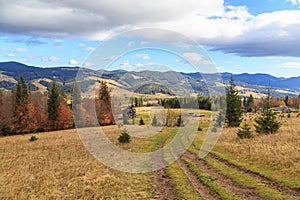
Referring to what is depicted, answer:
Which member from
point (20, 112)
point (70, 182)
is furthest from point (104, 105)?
point (70, 182)

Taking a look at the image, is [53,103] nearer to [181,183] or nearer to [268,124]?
[268,124]

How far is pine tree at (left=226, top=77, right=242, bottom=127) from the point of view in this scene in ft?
160

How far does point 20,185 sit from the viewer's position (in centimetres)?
1593

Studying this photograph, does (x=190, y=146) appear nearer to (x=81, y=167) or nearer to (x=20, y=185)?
(x=81, y=167)

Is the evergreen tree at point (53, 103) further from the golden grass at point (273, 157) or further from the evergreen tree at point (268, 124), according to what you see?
the evergreen tree at point (268, 124)

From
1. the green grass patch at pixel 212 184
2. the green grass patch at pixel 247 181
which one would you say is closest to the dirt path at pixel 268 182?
the green grass patch at pixel 247 181

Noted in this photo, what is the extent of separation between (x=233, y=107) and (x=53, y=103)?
50825mm

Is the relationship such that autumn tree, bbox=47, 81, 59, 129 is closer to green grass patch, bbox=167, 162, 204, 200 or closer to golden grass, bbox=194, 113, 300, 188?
golden grass, bbox=194, 113, 300, 188

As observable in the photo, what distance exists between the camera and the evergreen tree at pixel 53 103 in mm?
73938

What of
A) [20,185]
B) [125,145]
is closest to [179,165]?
[20,185]

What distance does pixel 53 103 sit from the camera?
7456cm

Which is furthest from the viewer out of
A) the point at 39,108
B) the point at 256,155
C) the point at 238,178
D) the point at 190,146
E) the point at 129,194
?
the point at 39,108

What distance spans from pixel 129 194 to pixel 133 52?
42.0 feet

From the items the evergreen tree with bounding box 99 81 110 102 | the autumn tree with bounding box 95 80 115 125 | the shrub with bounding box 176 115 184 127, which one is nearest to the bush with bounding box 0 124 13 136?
the autumn tree with bounding box 95 80 115 125
